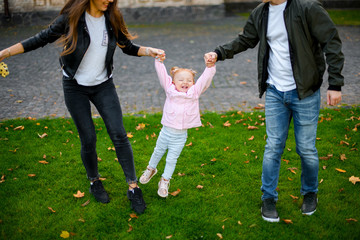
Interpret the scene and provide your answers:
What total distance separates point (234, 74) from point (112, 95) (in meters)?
6.08

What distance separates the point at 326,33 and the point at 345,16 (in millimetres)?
16580

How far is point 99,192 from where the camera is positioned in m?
4.27

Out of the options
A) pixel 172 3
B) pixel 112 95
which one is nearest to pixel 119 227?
pixel 112 95

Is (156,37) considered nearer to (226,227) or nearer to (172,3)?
(172,3)

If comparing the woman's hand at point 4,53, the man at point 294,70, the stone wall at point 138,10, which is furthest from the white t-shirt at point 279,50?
the stone wall at point 138,10

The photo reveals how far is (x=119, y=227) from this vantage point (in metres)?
3.81

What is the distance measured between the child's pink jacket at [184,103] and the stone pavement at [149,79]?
3.29 m

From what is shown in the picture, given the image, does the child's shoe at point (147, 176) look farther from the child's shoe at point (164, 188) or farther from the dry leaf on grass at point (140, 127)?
the dry leaf on grass at point (140, 127)

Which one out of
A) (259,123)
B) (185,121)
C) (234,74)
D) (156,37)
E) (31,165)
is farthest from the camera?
(156,37)

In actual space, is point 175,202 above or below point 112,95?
below

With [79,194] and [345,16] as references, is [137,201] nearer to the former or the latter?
[79,194]

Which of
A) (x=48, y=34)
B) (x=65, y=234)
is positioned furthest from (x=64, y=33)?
(x=65, y=234)

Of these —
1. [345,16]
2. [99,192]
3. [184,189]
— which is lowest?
[345,16]

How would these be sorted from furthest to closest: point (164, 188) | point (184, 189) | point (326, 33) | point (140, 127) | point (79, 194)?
1. point (140, 127)
2. point (184, 189)
3. point (79, 194)
4. point (164, 188)
5. point (326, 33)
